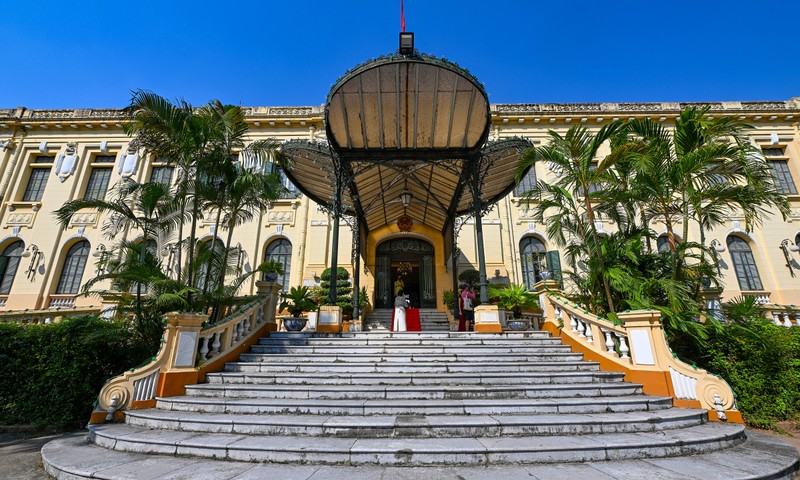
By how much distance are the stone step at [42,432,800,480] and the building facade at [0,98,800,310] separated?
10348 millimetres

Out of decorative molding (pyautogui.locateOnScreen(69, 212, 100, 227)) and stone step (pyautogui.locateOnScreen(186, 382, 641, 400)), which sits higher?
decorative molding (pyautogui.locateOnScreen(69, 212, 100, 227))

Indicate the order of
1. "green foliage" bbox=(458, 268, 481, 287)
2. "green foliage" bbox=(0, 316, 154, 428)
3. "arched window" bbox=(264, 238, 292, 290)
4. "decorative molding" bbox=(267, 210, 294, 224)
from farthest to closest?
"decorative molding" bbox=(267, 210, 294, 224), "arched window" bbox=(264, 238, 292, 290), "green foliage" bbox=(458, 268, 481, 287), "green foliage" bbox=(0, 316, 154, 428)

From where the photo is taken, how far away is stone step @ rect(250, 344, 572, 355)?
6.62 metres

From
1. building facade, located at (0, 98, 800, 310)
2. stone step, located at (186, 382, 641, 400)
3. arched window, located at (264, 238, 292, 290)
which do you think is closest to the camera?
stone step, located at (186, 382, 641, 400)

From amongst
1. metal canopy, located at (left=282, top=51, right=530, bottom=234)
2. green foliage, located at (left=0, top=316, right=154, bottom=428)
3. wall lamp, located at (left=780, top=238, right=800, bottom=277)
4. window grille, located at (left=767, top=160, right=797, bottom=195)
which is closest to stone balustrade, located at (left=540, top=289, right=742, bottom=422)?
metal canopy, located at (left=282, top=51, right=530, bottom=234)

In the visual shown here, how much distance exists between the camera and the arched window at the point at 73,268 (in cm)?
1409

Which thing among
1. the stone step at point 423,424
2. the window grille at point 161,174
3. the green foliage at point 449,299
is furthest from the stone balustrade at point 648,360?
the window grille at point 161,174

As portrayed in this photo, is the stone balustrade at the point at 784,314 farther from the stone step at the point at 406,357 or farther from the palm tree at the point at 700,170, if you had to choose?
the stone step at the point at 406,357

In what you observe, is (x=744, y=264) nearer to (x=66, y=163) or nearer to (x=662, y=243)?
(x=662, y=243)

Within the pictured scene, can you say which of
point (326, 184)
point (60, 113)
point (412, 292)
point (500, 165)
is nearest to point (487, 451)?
point (500, 165)

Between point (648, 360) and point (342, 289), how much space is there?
9290 mm

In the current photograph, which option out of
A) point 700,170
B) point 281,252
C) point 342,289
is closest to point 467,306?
point 342,289

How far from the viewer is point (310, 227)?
14984 mm

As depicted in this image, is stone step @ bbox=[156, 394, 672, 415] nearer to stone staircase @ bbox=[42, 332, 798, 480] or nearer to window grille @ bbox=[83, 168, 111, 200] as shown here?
stone staircase @ bbox=[42, 332, 798, 480]
